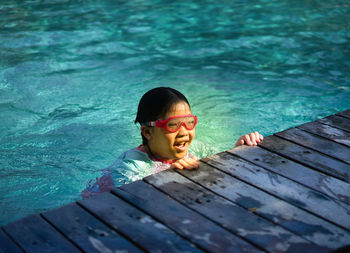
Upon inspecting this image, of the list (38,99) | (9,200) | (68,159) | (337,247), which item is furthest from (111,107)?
(337,247)

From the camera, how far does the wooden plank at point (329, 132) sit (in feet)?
12.0

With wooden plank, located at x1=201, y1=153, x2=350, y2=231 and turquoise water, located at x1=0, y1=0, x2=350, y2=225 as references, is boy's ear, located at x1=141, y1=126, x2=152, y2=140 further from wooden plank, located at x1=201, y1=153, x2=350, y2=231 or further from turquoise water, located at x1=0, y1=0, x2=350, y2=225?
wooden plank, located at x1=201, y1=153, x2=350, y2=231

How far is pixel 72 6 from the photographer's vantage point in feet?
39.7

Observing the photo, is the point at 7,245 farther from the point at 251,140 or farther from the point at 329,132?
the point at 329,132

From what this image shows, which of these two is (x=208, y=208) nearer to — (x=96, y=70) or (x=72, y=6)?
(x=96, y=70)

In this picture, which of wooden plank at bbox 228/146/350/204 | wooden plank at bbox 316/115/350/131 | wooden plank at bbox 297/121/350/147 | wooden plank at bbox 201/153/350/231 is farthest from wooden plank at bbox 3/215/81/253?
wooden plank at bbox 316/115/350/131

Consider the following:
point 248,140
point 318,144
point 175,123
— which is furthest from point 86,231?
Result: point 318,144

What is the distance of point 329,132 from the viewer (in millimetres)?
3801

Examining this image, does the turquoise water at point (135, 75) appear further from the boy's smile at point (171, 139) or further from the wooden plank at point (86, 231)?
the wooden plank at point (86, 231)

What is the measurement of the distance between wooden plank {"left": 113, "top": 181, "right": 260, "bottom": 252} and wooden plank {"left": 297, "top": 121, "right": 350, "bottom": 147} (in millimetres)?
1648

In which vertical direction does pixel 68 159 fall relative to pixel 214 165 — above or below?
below

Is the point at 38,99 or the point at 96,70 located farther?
the point at 96,70

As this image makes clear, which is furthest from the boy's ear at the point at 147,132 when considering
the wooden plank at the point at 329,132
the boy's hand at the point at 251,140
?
the wooden plank at the point at 329,132

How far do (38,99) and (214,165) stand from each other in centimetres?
443
